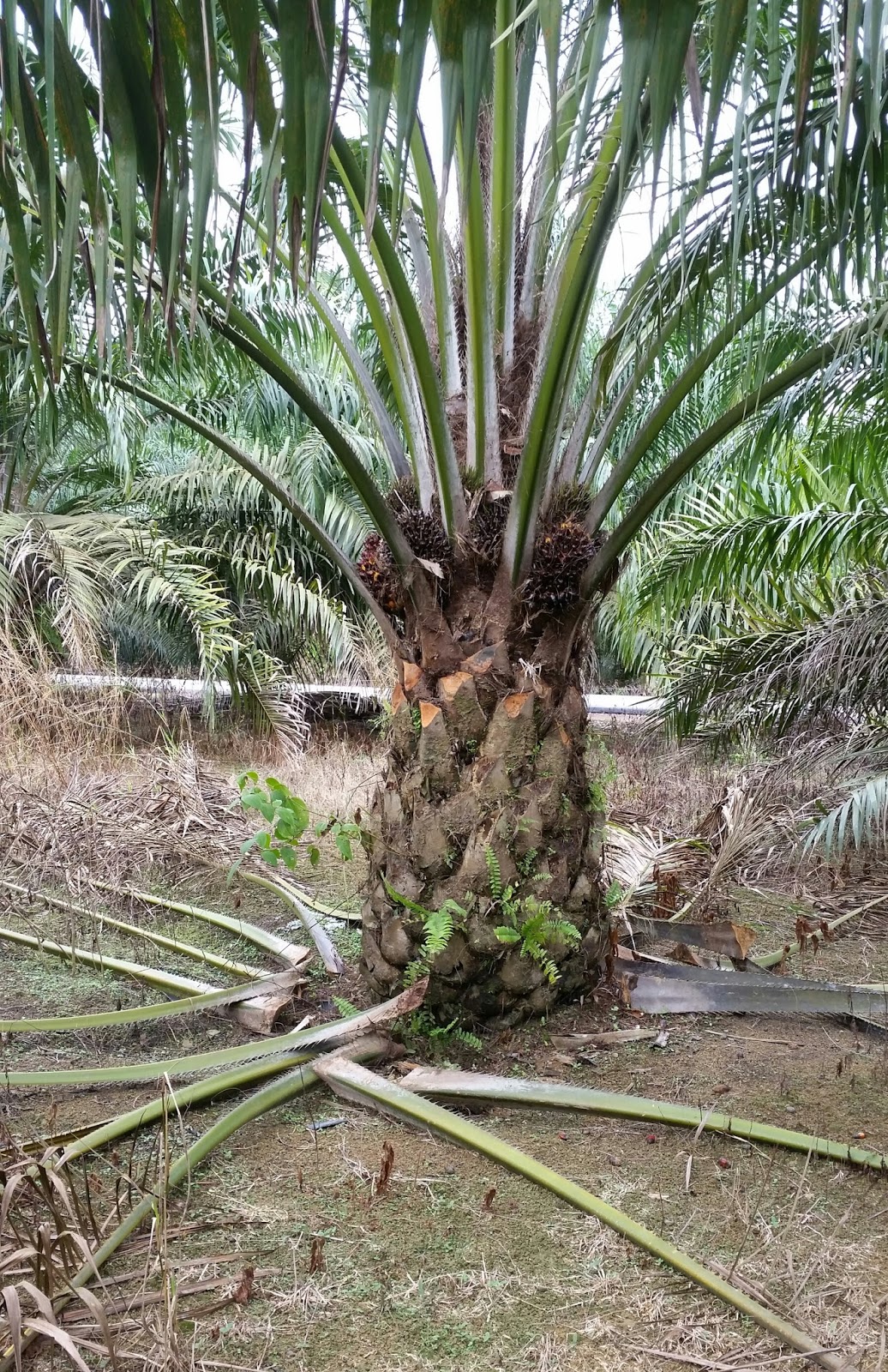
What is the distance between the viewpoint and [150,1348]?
68.1 inches

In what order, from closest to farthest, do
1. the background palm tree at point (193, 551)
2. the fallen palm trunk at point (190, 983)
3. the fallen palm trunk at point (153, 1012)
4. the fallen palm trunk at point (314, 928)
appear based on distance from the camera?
the fallen palm trunk at point (153, 1012), the fallen palm trunk at point (190, 983), the fallen palm trunk at point (314, 928), the background palm tree at point (193, 551)

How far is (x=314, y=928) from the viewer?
3943 millimetres

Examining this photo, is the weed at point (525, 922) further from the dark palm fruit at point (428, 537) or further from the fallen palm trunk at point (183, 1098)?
the dark palm fruit at point (428, 537)

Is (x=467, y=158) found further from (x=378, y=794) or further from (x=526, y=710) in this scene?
(x=378, y=794)

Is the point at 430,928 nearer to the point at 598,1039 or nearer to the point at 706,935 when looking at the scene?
the point at 598,1039

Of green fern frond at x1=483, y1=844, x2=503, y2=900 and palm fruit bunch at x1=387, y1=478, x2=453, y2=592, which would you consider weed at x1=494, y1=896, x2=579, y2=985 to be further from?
palm fruit bunch at x1=387, y1=478, x2=453, y2=592

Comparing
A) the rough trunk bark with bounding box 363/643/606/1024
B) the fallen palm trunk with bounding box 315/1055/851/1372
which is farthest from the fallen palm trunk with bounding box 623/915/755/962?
the fallen palm trunk with bounding box 315/1055/851/1372

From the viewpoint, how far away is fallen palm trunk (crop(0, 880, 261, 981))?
377 centimetres

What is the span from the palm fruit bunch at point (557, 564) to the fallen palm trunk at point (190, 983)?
4.88 feet

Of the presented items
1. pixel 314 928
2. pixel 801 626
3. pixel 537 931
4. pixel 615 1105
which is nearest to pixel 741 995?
pixel 537 931

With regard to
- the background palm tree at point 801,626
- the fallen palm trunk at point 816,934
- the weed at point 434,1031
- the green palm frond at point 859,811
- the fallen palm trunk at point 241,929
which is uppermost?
the background palm tree at point 801,626

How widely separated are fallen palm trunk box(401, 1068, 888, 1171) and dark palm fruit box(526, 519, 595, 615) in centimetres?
142

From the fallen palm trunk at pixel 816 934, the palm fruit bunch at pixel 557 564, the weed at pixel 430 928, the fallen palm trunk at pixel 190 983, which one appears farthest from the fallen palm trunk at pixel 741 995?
the palm fruit bunch at pixel 557 564

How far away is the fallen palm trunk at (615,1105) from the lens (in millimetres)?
2375
